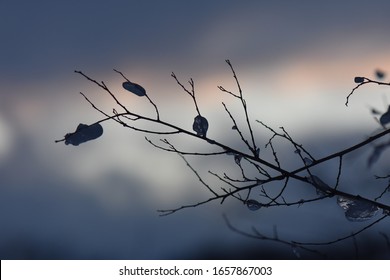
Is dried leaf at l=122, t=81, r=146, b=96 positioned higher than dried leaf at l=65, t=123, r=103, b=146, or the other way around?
dried leaf at l=122, t=81, r=146, b=96

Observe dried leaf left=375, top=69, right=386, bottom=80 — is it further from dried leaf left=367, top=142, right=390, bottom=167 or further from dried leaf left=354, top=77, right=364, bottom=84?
Answer: dried leaf left=367, top=142, right=390, bottom=167

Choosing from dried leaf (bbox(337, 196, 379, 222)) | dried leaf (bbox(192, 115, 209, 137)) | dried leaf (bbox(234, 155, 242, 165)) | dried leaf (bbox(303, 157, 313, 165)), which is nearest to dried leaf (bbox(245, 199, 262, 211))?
dried leaf (bbox(234, 155, 242, 165))

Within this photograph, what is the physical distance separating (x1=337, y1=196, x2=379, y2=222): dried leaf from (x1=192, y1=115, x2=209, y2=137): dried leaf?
1.03m

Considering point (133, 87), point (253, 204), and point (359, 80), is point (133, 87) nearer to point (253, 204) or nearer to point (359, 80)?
point (253, 204)

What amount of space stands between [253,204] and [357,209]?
69 centimetres

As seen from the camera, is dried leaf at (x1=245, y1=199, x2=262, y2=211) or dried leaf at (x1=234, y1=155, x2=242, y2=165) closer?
dried leaf at (x1=234, y1=155, x2=242, y2=165)

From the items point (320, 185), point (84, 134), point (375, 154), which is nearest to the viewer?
→ point (375, 154)

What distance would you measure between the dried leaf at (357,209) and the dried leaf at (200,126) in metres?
1.03

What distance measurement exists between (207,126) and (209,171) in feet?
1.59

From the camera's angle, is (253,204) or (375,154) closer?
(375,154)

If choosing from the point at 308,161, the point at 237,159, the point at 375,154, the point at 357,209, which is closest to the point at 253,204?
the point at 237,159

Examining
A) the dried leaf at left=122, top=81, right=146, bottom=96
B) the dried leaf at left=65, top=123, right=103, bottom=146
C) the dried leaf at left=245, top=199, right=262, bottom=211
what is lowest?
the dried leaf at left=245, top=199, right=262, bottom=211

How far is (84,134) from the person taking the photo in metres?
3.68

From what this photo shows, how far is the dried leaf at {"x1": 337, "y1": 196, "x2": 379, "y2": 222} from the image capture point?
12.5 ft
